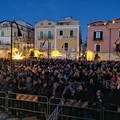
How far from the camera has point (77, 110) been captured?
30.6ft

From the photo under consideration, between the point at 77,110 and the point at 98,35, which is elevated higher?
the point at 98,35

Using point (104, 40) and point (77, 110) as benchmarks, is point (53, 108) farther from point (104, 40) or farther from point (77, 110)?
point (104, 40)

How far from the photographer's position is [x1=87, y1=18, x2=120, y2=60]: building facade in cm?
5356

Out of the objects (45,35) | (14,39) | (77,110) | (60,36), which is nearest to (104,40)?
(60,36)

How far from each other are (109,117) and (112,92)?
946 mm

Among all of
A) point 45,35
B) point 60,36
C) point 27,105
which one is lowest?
point 27,105

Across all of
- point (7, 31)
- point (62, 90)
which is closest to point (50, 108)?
point (62, 90)

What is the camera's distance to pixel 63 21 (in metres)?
59.6

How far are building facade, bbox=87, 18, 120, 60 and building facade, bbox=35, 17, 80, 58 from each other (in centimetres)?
444

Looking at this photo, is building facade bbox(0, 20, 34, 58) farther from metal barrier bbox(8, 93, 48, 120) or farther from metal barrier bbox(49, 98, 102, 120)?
metal barrier bbox(49, 98, 102, 120)

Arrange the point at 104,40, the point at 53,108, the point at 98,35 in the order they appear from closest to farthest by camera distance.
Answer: the point at 53,108 → the point at 104,40 → the point at 98,35

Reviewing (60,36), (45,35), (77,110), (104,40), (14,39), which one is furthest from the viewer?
(14,39)

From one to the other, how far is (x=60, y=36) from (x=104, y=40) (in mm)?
10185

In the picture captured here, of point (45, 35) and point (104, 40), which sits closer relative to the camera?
point (104, 40)
